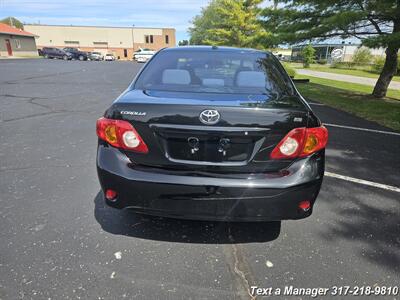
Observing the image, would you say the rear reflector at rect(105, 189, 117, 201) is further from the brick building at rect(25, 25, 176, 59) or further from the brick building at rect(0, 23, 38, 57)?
the brick building at rect(25, 25, 176, 59)

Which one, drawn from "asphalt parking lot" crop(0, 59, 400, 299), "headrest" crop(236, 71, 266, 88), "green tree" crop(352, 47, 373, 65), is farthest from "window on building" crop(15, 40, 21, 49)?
"headrest" crop(236, 71, 266, 88)

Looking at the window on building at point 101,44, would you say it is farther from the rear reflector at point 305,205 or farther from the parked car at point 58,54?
the rear reflector at point 305,205

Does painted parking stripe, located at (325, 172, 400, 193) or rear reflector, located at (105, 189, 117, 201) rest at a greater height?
rear reflector, located at (105, 189, 117, 201)

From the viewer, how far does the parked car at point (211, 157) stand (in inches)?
88.0

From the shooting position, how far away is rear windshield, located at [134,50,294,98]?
2844 millimetres

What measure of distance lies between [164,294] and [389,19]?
11.8 m

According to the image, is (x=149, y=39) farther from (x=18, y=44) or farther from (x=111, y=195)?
(x=111, y=195)

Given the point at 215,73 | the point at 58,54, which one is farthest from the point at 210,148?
the point at 58,54

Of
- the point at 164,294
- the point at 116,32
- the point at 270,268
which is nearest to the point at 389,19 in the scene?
the point at 270,268

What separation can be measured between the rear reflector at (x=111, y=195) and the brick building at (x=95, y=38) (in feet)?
269

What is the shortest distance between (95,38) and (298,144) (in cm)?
8532

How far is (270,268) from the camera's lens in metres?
2.41

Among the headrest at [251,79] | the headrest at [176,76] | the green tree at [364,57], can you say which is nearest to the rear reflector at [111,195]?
the headrest at [176,76]

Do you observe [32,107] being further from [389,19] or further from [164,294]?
[389,19]
